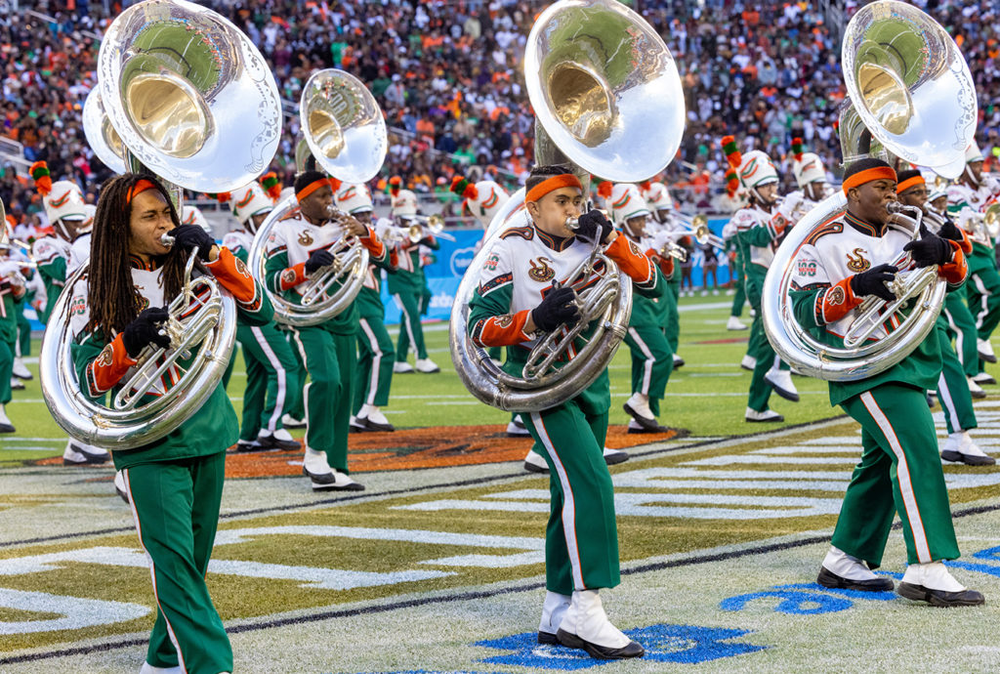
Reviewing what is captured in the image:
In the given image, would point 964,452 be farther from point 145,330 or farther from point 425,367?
point 425,367

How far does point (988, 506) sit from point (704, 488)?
1592mm

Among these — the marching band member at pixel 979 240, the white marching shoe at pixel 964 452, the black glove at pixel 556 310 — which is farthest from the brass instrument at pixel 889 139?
the marching band member at pixel 979 240

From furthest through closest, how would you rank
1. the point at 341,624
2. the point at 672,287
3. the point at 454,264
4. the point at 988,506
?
the point at 454,264
the point at 672,287
the point at 988,506
the point at 341,624

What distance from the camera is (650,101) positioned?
5.14 metres

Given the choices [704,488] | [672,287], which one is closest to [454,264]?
[672,287]

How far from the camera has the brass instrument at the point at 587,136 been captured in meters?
4.67

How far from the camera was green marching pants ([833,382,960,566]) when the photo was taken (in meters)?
5.03

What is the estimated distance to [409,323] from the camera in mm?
15836

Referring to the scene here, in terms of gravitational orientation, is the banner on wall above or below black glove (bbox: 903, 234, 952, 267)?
below

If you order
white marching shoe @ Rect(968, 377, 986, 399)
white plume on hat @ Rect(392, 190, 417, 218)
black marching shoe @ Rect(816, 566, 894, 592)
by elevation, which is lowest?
white marching shoe @ Rect(968, 377, 986, 399)

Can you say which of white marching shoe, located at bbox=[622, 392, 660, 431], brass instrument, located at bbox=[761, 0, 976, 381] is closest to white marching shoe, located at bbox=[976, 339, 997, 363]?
white marching shoe, located at bbox=[622, 392, 660, 431]

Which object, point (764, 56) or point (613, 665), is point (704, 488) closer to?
point (613, 665)

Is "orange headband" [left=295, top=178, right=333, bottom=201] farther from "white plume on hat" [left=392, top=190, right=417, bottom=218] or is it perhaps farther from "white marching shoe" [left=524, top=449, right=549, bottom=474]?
"white plume on hat" [left=392, top=190, right=417, bottom=218]

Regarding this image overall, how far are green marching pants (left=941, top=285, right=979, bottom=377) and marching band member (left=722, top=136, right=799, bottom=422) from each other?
132cm
